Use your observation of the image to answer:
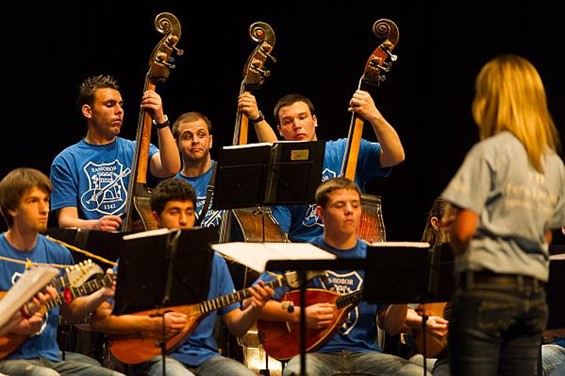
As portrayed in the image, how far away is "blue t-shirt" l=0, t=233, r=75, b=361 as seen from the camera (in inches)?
195

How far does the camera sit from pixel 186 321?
502 cm

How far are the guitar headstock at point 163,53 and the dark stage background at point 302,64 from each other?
1621 millimetres

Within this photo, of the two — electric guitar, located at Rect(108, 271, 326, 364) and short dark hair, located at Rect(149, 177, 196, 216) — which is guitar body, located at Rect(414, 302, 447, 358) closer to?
electric guitar, located at Rect(108, 271, 326, 364)

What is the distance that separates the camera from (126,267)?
14.5 ft

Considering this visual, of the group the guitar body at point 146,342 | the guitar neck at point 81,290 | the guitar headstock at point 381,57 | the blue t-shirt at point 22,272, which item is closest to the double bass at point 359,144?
the guitar headstock at point 381,57

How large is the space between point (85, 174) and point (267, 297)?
1867mm

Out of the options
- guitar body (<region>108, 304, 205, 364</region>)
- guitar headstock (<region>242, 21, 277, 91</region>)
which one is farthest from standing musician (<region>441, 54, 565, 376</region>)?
guitar headstock (<region>242, 21, 277, 91</region>)

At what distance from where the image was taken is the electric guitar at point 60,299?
489cm

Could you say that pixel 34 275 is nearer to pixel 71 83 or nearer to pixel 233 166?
pixel 233 166

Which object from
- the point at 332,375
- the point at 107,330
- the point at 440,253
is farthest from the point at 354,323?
the point at 107,330

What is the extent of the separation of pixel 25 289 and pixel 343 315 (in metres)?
1.67

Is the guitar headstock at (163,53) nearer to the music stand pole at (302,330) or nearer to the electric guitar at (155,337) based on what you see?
the electric guitar at (155,337)

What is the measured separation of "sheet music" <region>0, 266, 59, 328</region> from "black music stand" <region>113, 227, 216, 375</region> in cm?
33

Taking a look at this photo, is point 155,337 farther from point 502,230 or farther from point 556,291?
point 502,230
